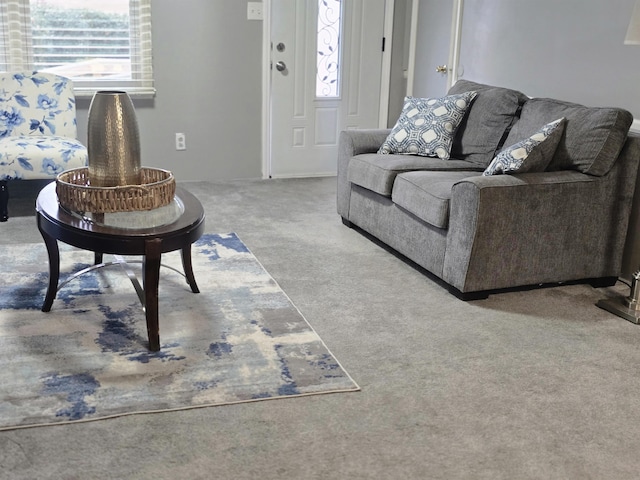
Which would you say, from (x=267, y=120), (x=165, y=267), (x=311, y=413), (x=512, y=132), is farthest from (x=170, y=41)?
(x=311, y=413)

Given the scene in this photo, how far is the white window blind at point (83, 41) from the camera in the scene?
4.83 m

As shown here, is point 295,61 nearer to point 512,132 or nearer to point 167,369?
point 512,132

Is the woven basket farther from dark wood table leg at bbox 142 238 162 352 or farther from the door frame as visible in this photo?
the door frame

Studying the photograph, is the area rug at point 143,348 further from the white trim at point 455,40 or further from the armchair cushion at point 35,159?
the white trim at point 455,40

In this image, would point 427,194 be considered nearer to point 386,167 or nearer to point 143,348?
point 386,167

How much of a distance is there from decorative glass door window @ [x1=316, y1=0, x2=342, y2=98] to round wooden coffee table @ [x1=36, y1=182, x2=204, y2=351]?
3.05m

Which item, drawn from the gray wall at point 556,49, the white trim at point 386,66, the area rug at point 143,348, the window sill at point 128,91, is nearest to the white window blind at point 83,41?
the window sill at point 128,91

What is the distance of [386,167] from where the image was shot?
12.8 ft

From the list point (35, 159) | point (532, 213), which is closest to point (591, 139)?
point (532, 213)

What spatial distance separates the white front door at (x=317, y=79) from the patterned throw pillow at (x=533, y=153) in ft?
8.52

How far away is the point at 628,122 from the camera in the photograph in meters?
3.30

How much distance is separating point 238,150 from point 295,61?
0.81 metres

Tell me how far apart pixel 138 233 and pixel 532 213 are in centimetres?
174

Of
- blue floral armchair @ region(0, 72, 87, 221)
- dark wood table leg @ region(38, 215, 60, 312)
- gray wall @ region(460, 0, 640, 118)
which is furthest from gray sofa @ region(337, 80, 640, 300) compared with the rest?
blue floral armchair @ region(0, 72, 87, 221)
